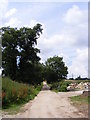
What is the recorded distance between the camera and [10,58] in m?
57.5

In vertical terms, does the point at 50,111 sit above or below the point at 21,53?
below

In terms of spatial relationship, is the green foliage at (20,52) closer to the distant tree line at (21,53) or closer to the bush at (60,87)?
the distant tree line at (21,53)

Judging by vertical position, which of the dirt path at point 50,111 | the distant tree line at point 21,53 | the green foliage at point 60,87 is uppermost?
the distant tree line at point 21,53

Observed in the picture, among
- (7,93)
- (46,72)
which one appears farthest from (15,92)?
(46,72)

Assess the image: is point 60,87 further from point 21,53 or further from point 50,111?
point 50,111

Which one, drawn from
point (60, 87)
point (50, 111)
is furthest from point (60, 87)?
point (50, 111)

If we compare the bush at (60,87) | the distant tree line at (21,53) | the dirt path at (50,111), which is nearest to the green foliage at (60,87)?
the bush at (60,87)

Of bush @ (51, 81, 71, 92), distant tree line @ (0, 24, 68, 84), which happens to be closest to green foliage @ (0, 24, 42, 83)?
distant tree line @ (0, 24, 68, 84)

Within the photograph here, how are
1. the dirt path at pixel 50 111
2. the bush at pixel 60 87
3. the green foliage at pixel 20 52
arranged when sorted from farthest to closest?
the green foliage at pixel 20 52, the bush at pixel 60 87, the dirt path at pixel 50 111

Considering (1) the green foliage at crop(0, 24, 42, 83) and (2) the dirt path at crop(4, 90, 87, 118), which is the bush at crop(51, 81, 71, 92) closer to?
(1) the green foliage at crop(0, 24, 42, 83)

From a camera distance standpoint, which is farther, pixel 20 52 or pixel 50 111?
pixel 20 52

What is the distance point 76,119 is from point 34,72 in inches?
1736

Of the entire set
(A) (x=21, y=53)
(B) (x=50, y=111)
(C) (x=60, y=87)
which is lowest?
(B) (x=50, y=111)

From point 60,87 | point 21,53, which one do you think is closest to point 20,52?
point 21,53
